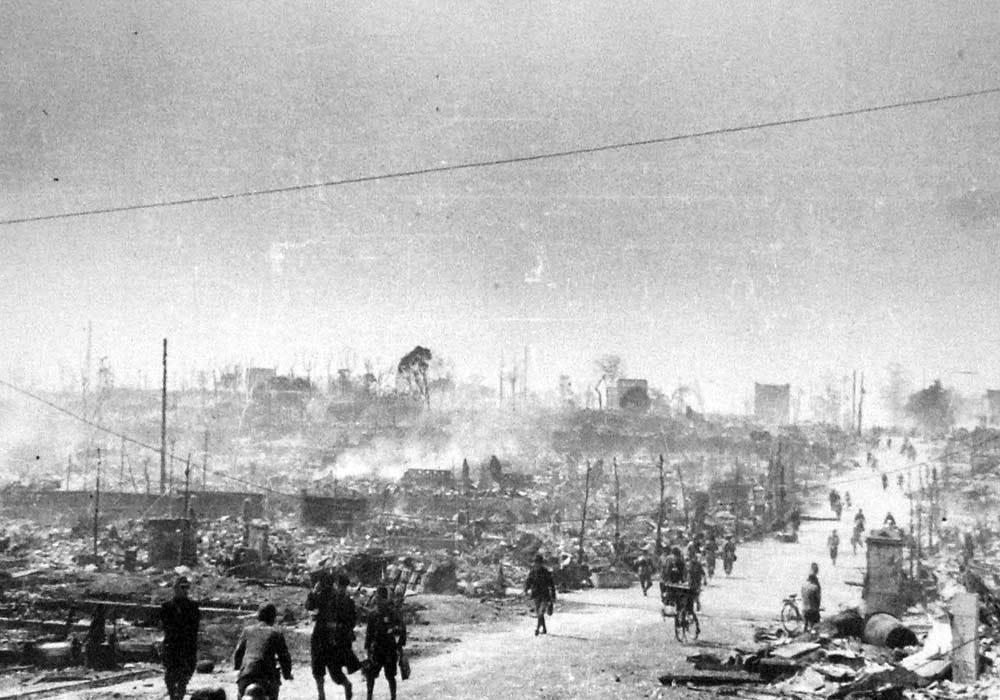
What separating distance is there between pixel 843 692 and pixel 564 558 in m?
18.8

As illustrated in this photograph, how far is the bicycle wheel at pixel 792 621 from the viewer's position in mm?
15553

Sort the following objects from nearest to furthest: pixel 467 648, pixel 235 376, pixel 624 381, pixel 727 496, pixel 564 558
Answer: pixel 467 648 < pixel 564 558 < pixel 727 496 < pixel 624 381 < pixel 235 376

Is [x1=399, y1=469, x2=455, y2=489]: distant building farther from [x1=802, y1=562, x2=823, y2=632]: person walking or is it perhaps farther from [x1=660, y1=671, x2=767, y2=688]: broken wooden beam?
[x1=660, y1=671, x2=767, y2=688]: broken wooden beam

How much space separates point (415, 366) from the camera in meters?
89.6

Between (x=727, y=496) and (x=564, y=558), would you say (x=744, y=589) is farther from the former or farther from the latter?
(x=727, y=496)

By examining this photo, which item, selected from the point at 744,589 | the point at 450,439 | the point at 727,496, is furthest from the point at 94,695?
the point at 450,439

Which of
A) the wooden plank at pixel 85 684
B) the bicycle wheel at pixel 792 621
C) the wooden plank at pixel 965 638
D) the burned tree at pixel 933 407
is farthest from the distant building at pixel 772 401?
the wooden plank at pixel 85 684

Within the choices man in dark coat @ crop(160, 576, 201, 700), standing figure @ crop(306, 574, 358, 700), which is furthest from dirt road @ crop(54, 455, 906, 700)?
man in dark coat @ crop(160, 576, 201, 700)

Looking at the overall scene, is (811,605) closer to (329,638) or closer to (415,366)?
(329,638)

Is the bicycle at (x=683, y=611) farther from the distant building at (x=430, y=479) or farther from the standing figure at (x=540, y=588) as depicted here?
the distant building at (x=430, y=479)

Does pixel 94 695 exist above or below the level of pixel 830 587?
above

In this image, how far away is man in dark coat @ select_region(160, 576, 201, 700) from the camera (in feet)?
28.5

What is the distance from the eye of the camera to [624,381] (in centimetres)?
9438

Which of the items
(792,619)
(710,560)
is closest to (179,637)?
(792,619)
